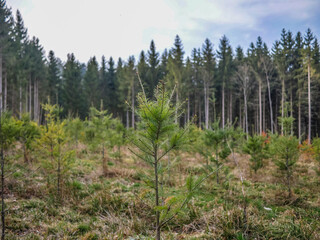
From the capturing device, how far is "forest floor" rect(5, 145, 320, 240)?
4094 mm

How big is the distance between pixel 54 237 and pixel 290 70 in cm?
3361

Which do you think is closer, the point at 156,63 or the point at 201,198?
the point at 201,198

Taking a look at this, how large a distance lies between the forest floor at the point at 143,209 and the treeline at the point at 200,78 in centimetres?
1444

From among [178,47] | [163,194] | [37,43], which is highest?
[37,43]

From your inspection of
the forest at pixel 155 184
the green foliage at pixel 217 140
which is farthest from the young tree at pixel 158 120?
the green foliage at pixel 217 140

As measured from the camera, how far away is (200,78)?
30.7 meters

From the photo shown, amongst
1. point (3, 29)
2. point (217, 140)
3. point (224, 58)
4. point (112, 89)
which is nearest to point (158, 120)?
point (217, 140)

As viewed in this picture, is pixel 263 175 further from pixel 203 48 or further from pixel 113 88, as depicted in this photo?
pixel 113 88

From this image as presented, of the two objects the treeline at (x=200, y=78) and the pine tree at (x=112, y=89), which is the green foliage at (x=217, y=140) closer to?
the treeline at (x=200, y=78)

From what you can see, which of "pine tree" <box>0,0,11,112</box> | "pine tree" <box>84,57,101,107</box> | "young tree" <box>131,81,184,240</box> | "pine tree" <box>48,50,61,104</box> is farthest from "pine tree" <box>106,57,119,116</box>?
"young tree" <box>131,81,184,240</box>

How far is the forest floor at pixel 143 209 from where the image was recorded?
409 centimetres

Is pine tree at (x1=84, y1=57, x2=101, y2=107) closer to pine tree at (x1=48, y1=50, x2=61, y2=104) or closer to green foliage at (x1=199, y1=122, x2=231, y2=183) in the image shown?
pine tree at (x1=48, y1=50, x2=61, y2=104)

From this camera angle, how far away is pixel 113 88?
39688mm

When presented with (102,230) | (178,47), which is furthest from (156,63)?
(102,230)
